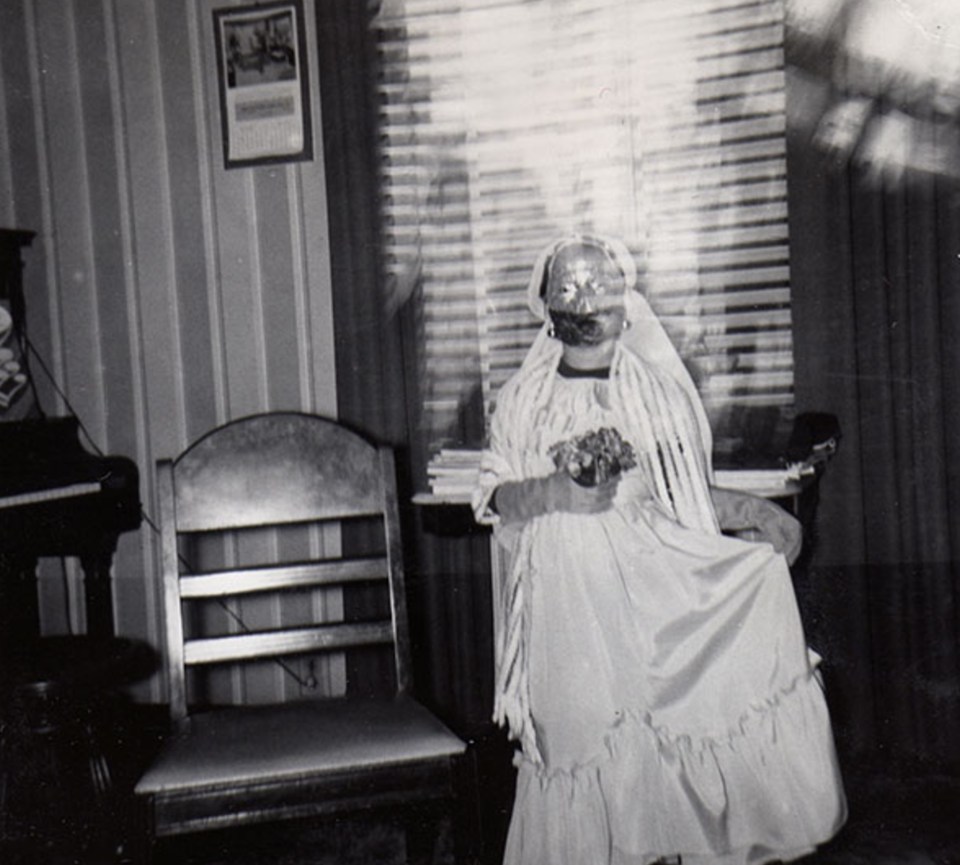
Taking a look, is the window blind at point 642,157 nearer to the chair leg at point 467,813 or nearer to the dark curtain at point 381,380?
the dark curtain at point 381,380

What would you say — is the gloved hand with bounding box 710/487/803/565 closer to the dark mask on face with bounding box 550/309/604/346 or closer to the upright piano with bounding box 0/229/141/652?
the dark mask on face with bounding box 550/309/604/346

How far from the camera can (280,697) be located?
3.04 metres

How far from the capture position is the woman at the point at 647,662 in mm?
1789

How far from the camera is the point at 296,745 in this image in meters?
1.69

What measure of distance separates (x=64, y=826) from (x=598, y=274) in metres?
1.83

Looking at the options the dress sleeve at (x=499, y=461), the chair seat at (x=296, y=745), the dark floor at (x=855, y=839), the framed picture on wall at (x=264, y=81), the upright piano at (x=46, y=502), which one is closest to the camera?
the chair seat at (x=296, y=745)

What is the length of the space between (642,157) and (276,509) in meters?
1.29

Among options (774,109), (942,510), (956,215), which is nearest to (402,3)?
(774,109)

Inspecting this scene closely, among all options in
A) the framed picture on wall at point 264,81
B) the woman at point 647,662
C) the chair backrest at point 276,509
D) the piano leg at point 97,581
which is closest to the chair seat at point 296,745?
the chair backrest at point 276,509

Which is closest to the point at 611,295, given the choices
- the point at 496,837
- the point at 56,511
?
the point at 496,837

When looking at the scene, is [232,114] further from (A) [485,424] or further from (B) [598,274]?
(B) [598,274]

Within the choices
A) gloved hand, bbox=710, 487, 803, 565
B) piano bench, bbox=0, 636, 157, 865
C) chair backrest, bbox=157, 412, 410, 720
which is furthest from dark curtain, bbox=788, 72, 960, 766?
piano bench, bbox=0, 636, 157, 865

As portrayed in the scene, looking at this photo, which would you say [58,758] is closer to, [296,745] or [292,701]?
[292,701]

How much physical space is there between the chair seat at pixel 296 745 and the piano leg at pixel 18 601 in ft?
3.05
